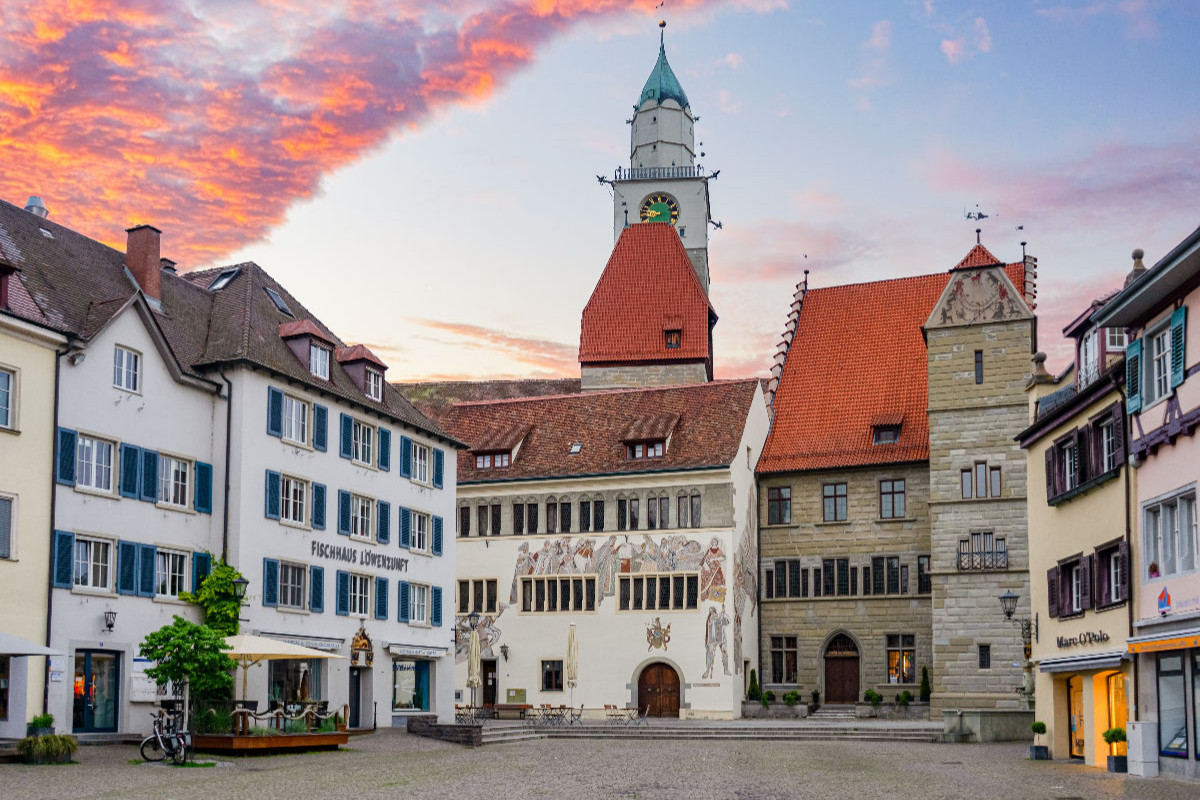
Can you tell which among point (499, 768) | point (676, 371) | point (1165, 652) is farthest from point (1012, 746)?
point (676, 371)

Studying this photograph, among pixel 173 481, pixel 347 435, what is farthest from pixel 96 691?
pixel 347 435

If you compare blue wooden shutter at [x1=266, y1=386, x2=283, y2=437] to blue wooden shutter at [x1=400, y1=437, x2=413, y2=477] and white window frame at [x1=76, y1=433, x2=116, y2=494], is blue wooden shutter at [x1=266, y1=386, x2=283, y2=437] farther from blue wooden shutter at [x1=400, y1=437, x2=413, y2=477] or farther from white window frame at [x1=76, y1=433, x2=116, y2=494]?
blue wooden shutter at [x1=400, y1=437, x2=413, y2=477]

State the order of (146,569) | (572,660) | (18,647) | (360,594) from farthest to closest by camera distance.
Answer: (572,660) → (360,594) → (146,569) → (18,647)

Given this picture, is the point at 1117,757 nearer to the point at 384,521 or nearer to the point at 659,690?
the point at 384,521

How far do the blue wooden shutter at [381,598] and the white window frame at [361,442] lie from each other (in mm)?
3570

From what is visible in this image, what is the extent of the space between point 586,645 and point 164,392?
78.1 feet

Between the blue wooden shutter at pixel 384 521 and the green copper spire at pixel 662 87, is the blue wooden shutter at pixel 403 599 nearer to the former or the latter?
the blue wooden shutter at pixel 384 521

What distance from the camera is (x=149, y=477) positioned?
3575cm

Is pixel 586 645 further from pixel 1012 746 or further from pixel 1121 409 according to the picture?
pixel 1121 409

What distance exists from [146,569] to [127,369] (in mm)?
4742

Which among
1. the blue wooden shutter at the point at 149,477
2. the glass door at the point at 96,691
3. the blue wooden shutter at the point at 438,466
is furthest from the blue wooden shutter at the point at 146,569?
the blue wooden shutter at the point at 438,466

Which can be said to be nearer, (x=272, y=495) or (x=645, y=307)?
(x=272, y=495)

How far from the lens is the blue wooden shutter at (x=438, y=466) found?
49.3m

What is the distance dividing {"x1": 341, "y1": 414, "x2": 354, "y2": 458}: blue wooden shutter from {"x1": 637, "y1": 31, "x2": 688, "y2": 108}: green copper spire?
5851cm
